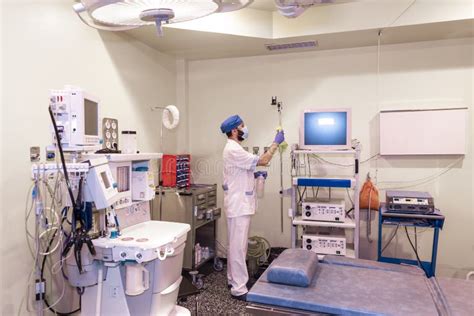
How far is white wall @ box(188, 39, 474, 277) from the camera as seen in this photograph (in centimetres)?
352

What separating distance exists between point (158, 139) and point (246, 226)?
5.01 feet

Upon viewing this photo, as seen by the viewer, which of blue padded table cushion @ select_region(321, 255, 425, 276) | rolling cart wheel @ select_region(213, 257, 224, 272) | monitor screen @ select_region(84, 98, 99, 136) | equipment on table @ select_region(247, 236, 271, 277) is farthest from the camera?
→ rolling cart wheel @ select_region(213, 257, 224, 272)

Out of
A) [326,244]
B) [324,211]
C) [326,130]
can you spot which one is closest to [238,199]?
[324,211]

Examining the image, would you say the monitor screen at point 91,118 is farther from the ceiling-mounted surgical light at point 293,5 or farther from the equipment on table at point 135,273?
the ceiling-mounted surgical light at point 293,5

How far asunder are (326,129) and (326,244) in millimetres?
1081

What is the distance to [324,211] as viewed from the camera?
3.14 meters

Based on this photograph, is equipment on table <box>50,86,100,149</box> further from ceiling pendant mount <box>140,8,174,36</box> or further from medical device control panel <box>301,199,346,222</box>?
medical device control panel <box>301,199,346,222</box>

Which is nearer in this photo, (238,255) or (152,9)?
(152,9)

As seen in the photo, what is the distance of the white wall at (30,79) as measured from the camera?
219 centimetres

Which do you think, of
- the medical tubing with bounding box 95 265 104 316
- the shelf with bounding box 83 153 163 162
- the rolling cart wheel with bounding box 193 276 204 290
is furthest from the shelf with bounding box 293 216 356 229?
the medical tubing with bounding box 95 265 104 316

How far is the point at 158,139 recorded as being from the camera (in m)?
3.94

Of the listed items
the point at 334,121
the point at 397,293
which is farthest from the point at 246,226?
the point at 397,293

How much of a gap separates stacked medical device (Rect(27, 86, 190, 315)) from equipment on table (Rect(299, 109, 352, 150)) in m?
1.55

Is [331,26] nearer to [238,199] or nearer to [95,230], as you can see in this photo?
[238,199]
